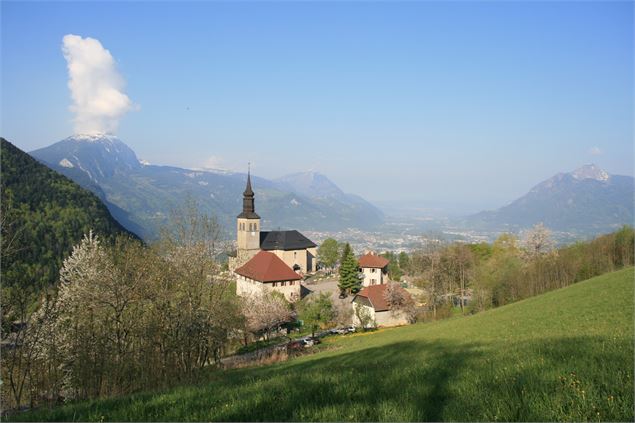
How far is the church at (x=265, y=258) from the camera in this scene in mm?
60406

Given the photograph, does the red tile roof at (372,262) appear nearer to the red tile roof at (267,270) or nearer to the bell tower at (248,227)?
the red tile roof at (267,270)

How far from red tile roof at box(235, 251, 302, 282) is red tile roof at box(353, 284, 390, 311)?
13537 mm

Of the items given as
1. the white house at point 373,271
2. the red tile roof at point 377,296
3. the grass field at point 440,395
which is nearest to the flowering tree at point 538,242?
the white house at point 373,271

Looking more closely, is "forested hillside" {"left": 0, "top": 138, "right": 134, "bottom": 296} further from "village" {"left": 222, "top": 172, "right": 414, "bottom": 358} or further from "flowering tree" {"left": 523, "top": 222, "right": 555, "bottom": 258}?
"flowering tree" {"left": 523, "top": 222, "right": 555, "bottom": 258}

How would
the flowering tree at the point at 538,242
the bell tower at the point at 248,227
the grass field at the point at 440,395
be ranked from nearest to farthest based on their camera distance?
the grass field at the point at 440,395
the flowering tree at the point at 538,242
the bell tower at the point at 248,227

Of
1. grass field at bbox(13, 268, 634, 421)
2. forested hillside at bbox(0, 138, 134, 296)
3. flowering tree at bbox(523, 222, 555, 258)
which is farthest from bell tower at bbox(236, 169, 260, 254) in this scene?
grass field at bbox(13, 268, 634, 421)

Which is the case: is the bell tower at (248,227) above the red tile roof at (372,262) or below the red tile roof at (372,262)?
above

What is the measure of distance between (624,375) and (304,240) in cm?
8761

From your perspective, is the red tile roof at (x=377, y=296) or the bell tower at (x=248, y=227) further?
the bell tower at (x=248, y=227)

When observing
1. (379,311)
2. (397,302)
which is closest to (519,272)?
(397,302)

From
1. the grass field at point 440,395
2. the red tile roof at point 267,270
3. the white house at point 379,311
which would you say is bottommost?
the white house at point 379,311

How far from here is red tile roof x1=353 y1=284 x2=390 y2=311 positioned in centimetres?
4912

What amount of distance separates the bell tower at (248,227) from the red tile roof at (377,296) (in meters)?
35.2

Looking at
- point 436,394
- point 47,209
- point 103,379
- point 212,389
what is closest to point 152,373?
point 103,379
